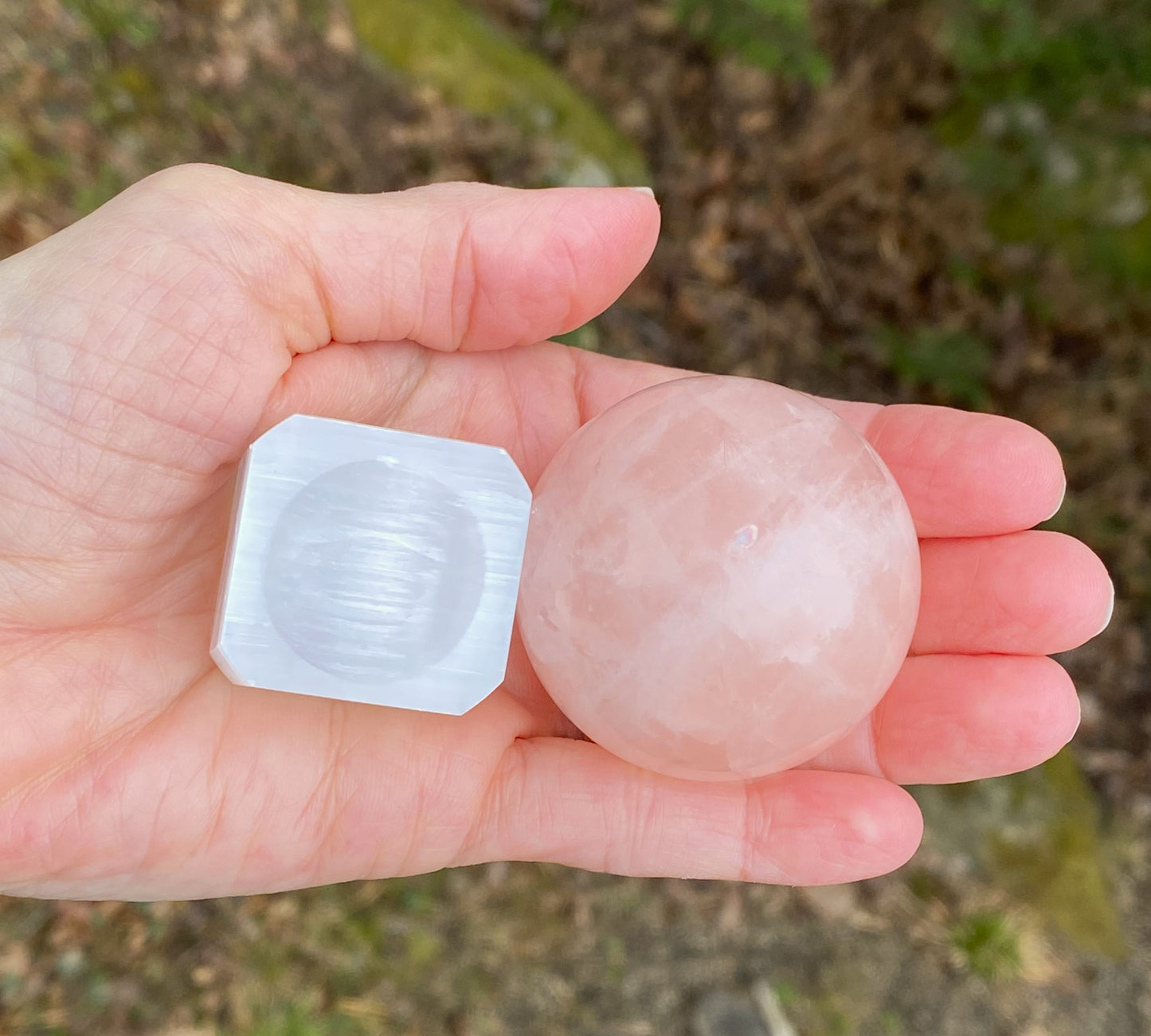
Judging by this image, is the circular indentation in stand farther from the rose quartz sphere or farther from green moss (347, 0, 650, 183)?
green moss (347, 0, 650, 183)

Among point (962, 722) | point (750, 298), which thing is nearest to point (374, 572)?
point (962, 722)

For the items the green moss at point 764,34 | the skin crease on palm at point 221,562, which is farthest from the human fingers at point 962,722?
the green moss at point 764,34

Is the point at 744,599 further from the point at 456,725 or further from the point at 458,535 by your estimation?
the point at 456,725

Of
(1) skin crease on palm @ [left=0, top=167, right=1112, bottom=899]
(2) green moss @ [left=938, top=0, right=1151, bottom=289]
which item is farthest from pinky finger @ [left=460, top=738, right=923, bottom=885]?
(2) green moss @ [left=938, top=0, right=1151, bottom=289]

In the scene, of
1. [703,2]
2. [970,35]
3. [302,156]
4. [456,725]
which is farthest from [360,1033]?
[970,35]

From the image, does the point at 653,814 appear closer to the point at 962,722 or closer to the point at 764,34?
the point at 962,722

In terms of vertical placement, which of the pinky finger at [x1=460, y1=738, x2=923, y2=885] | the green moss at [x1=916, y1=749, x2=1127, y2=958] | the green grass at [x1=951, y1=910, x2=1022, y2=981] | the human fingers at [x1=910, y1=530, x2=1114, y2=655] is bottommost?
the green grass at [x1=951, y1=910, x2=1022, y2=981]

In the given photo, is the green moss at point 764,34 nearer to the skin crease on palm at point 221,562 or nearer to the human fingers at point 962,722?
the skin crease on palm at point 221,562
